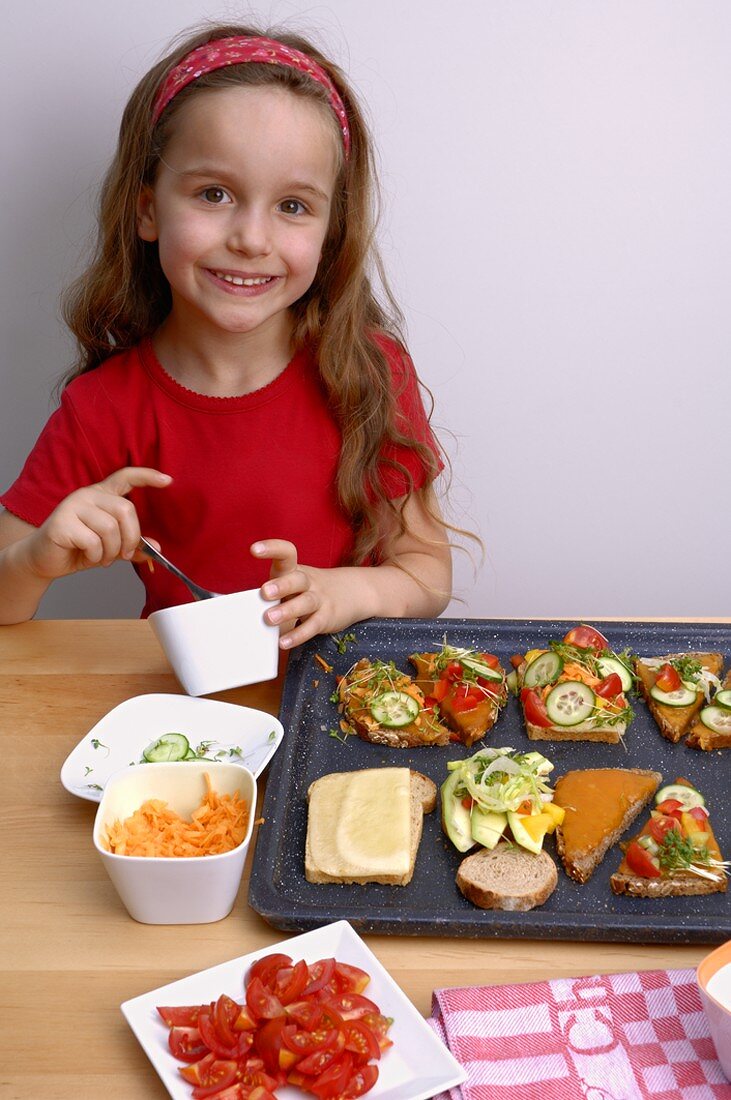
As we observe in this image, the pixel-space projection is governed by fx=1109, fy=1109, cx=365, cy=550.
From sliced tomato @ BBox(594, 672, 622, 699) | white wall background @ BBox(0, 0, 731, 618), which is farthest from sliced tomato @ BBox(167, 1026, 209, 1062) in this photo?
white wall background @ BBox(0, 0, 731, 618)

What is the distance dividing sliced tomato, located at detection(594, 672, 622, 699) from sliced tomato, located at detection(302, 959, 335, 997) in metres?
0.79

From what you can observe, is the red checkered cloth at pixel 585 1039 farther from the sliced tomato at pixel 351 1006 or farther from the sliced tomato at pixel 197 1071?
the sliced tomato at pixel 197 1071

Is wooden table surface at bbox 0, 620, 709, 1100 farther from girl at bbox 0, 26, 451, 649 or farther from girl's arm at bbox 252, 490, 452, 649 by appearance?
girl at bbox 0, 26, 451, 649

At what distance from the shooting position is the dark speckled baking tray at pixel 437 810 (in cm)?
143

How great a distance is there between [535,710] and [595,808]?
28 centimetres

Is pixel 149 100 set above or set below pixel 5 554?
above

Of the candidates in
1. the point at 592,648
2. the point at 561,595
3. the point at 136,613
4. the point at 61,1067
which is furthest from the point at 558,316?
the point at 61,1067

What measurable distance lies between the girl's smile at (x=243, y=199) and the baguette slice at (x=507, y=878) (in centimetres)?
122

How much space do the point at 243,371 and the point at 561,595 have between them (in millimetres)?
1291

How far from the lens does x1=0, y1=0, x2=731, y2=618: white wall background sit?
8.45ft

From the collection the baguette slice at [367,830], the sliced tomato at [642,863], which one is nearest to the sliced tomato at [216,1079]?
the baguette slice at [367,830]

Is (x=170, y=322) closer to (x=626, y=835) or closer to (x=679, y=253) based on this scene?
(x=679, y=253)

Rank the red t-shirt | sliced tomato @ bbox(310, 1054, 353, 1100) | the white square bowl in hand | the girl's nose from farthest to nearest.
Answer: the red t-shirt
the girl's nose
the white square bowl in hand
sliced tomato @ bbox(310, 1054, 353, 1100)

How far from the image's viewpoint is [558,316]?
288 centimetres
